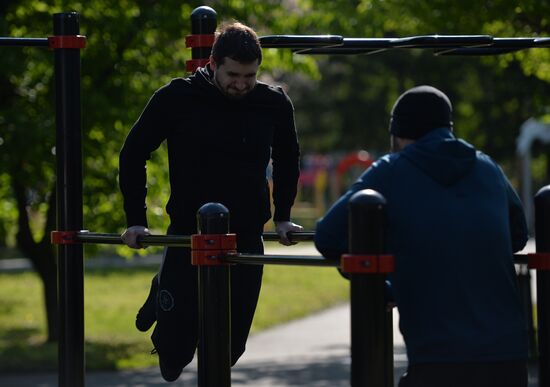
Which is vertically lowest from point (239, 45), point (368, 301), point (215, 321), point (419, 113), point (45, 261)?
point (45, 261)

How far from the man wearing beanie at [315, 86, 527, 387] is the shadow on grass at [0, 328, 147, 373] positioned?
839 cm

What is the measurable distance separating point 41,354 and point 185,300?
774 centimetres

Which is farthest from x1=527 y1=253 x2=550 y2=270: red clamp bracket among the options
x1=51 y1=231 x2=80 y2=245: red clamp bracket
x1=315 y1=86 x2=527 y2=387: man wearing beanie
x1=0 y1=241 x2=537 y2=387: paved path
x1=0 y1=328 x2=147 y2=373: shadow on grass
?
x1=0 y1=328 x2=147 y2=373: shadow on grass

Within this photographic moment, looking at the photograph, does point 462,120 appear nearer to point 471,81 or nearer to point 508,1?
point 471,81

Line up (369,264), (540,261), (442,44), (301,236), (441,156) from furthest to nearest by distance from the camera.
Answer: (442,44) → (301,236) → (540,261) → (441,156) → (369,264)

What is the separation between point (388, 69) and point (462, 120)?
3226mm

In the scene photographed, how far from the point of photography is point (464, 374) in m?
3.99

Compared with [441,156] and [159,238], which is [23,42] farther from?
[441,156]

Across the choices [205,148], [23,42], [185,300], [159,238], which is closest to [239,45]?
[205,148]

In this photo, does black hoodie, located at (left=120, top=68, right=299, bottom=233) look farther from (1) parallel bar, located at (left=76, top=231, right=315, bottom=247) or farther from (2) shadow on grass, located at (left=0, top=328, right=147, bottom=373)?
(2) shadow on grass, located at (left=0, top=328, right=147, bottom=373)

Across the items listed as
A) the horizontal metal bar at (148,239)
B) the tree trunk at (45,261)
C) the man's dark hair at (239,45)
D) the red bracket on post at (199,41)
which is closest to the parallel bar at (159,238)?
the horizontal metal bar at (148,239)

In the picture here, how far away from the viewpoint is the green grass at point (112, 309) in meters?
12.8

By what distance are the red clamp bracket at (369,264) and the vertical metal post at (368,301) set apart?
0.01 m

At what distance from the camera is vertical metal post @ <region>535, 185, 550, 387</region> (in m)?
4.28
